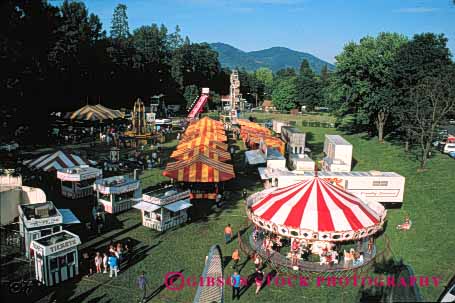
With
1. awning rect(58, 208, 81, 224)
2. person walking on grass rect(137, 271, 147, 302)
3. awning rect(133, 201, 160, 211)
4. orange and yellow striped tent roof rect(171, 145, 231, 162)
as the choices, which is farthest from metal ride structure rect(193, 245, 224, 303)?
orange and yellow striped tent roof rect(171, 145, 231, 162)

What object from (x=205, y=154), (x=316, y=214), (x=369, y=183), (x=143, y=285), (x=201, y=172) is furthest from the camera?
(x=205, y=154)

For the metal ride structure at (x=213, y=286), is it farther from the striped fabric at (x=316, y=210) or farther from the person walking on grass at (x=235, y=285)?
the striped fabric at (x=316, y=210)

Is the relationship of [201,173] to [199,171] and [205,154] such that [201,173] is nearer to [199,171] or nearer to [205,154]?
[199,171]

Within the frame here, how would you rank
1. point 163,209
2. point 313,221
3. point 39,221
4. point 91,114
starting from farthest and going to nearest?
1. point 91,114
2. point 163,209
3. point 39,221
4. point 313,221

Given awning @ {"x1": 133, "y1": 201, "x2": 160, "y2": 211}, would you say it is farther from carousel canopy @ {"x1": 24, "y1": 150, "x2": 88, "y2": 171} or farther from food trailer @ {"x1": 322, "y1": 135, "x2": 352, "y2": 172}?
food trailer @ {"x1": 322, "y1": 135, "x2": 352, "y2": 172}

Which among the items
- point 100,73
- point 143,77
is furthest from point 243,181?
point 143,77

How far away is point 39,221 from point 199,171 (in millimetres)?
10248

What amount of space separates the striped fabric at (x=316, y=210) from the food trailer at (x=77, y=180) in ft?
39.7

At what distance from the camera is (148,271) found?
1506 centimetres

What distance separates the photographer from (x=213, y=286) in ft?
22.9

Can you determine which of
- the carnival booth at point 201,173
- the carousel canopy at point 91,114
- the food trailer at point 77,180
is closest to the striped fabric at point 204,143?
the carnival booth at point 201,173

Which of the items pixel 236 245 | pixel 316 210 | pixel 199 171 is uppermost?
pixel 316 210

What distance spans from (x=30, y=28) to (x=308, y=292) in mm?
18011

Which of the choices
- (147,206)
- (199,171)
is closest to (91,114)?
(199,171)
